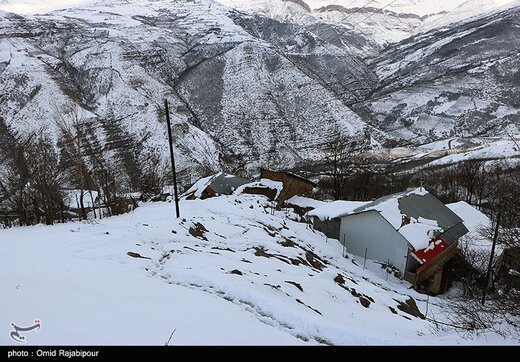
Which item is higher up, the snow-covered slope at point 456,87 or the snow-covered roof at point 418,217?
the snow-covered slope at point 456,87

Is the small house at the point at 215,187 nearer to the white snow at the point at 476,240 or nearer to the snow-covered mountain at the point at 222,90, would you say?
the white snow at the point at 476,240

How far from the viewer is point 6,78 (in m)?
88.9

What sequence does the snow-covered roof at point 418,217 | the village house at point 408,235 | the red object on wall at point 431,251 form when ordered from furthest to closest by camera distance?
the snow-covered roof at point 418,217
the village house at point 408,235
the red object on wall at point 431,251

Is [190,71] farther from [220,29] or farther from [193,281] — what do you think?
[193,281]

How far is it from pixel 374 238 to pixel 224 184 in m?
23.0

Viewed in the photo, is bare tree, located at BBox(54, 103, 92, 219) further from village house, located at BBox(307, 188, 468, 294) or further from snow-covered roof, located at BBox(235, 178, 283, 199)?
village house, located at BBox(307, 188, 468, 294)

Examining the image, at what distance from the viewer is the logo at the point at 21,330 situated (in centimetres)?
477

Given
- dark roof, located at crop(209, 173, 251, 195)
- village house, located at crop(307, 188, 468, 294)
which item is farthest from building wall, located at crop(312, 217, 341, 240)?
dark roof, located at crop(209, 173, 251, 195)

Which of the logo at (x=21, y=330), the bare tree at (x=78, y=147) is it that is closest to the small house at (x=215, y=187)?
the bare tree at (x=78, y=147)

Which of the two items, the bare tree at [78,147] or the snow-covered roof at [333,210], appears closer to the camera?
the bare tree at [78,147]

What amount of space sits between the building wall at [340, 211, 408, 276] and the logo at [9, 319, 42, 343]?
2293 centimetres

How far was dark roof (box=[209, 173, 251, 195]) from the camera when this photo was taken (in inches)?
1677

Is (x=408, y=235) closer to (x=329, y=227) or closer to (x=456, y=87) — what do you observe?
(x=329, y=227)

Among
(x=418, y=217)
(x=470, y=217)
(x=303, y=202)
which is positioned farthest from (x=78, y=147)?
(x=470, y=217)
